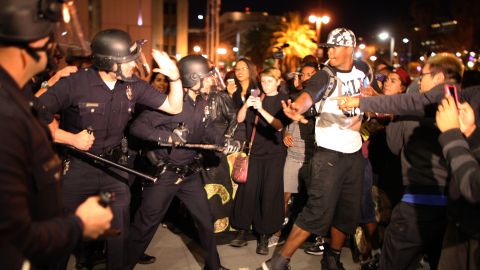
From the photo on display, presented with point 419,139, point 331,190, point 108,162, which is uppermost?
point 419,139

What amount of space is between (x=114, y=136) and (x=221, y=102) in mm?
1981

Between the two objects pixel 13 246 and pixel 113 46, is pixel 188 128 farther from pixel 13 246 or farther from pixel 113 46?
pixel 13 246

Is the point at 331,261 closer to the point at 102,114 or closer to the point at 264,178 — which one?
the point at 264,178

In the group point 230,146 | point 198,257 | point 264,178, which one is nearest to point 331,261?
point 264,178

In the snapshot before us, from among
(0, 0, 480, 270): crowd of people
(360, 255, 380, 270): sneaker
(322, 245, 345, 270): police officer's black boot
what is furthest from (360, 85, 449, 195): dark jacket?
(360, 255, 380, 270): sneaker

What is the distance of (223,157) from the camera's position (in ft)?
19.3

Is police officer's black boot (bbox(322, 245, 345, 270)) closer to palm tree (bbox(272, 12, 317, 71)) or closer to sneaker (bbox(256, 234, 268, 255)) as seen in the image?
sneaker (bbox(256, 234, 268, 255))

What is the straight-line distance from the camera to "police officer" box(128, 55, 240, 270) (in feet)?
14.1

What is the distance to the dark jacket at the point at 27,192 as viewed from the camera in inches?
68.4

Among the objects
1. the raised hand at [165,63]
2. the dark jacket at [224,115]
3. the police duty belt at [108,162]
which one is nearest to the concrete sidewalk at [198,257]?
the dark jacket at [224,115]

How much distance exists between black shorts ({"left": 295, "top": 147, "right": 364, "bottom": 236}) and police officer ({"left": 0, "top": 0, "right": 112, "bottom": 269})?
285cm

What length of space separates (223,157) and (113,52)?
94.8 inches

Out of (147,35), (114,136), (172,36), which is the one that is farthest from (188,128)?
(172,36)

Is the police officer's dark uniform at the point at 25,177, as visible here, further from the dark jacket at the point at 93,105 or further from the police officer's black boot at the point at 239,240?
the police officer's black boot at the point at 239,240
